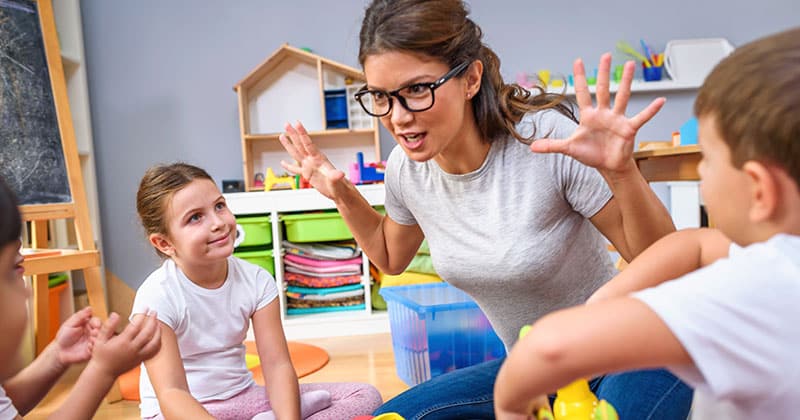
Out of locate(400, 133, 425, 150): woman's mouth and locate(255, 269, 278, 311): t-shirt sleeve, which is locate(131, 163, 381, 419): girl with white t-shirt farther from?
locate(400, 133, 425, 150): woman's mouth

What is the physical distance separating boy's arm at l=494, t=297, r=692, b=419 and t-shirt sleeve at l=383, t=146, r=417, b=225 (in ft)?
2.63

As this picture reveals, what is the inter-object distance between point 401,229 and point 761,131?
0.88 meters

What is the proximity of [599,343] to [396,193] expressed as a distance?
0.84 m

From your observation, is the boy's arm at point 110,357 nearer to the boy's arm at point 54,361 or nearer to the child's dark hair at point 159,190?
the boy's arm at point 54,361

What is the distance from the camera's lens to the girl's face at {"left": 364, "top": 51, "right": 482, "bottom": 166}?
0.96 meters

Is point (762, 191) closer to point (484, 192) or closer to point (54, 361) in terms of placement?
point (484, 192)

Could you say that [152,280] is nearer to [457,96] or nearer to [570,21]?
[457,96]

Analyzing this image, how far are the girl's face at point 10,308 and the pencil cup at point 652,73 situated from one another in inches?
115

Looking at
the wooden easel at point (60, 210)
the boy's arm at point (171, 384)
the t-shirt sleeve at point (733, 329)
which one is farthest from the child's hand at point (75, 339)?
the wooden easel at point (60, 210)

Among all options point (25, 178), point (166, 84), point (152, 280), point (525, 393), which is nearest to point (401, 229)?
point (152, 280)

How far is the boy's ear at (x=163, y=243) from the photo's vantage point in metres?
1.24

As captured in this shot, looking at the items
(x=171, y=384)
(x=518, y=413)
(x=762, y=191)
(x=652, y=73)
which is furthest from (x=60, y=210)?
(x=652, y=73)

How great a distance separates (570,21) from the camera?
3045 mm

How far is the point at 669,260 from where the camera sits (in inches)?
24.2
